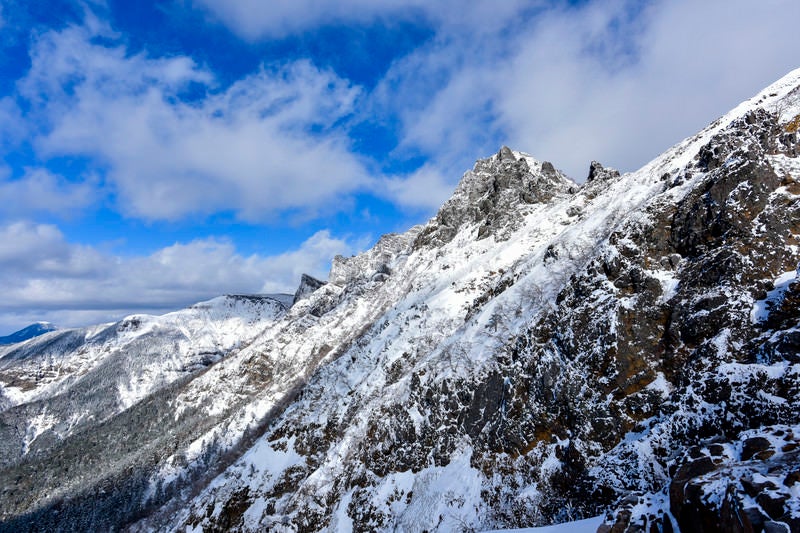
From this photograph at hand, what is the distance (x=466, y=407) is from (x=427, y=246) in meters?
67.3

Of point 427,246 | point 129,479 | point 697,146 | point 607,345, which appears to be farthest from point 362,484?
point 129,479

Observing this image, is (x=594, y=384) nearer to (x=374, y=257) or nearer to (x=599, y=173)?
(x=599, y=173)

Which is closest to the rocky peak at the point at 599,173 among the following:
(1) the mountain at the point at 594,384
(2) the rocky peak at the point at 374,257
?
(1) the mountain at the point at 594,384

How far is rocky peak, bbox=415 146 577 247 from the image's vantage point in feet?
273

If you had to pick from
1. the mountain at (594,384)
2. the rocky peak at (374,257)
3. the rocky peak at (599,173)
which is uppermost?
the rocky peak at (374,257)

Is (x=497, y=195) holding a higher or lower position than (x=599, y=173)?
higher

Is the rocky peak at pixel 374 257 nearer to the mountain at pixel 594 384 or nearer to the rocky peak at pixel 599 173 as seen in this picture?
the rocky peak at pixel 599 173

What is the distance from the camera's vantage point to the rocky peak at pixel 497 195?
83312 millimetres

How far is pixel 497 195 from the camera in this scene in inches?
3622

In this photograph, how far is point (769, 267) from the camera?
84.8 ft

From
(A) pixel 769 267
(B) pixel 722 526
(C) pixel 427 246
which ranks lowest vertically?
(B) pixel 722 526

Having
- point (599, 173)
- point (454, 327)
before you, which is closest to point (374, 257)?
point (599, 173)

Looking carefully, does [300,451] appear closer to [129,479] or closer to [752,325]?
[752,325]

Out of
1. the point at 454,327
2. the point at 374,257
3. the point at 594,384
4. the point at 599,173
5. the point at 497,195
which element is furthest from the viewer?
the point at 374,257
